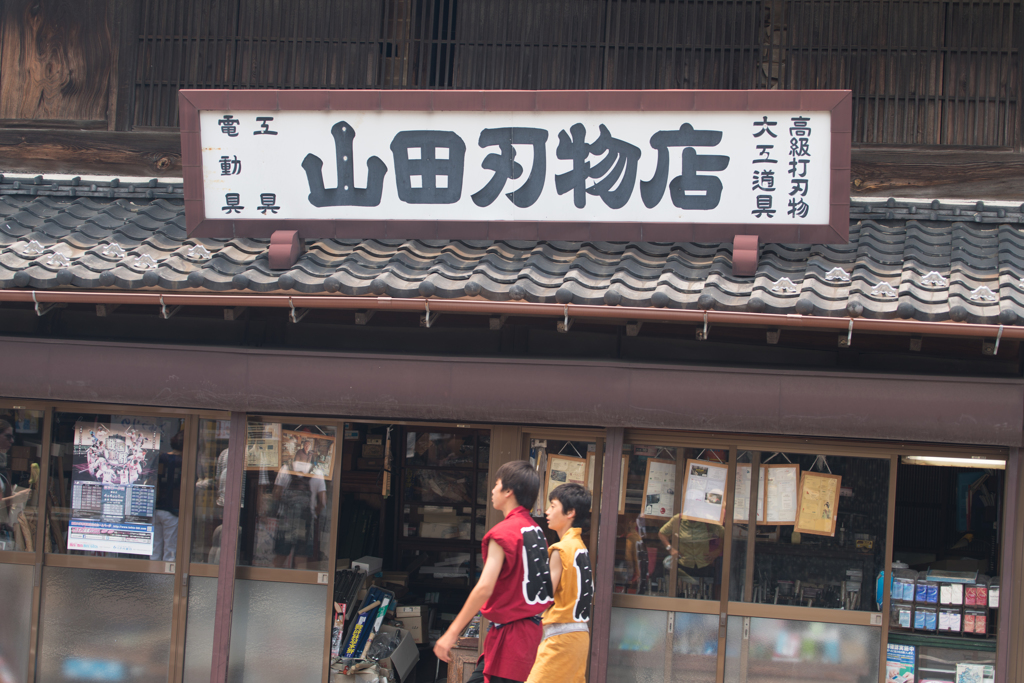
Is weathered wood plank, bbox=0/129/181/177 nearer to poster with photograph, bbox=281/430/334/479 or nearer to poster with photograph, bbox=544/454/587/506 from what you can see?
poster with photograph, bbox=281/430/334/479

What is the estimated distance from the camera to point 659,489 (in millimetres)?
6484

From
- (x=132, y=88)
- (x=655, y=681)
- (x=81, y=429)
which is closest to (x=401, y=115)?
(x=132, y=88)

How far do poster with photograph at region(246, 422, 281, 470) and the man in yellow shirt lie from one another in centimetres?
274

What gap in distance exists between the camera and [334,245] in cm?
675

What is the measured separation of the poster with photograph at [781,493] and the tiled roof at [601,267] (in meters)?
1.47

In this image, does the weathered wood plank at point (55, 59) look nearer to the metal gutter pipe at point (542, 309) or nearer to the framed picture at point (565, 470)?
the metal gutter pipe at point (542, 309)

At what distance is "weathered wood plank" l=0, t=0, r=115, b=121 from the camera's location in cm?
827

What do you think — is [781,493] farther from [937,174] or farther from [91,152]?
[91,152]

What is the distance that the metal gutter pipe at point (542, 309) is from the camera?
5.39 meters

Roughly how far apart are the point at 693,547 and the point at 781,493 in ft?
2.63

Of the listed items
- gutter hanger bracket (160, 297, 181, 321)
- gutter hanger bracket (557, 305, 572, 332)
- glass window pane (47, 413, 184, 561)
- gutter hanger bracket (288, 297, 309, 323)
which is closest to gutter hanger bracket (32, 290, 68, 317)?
gutter hanger bracket (160, 297, 181, 321)

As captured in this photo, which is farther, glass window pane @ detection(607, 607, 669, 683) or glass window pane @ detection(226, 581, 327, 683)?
glass window pane @ detection(226, 581, 327, 683)

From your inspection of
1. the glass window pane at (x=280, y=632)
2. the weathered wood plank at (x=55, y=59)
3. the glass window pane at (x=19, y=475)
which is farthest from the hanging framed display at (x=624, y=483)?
the weathered wood plank at (x=55, y=59)

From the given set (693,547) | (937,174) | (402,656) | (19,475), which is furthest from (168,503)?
(937,174)
